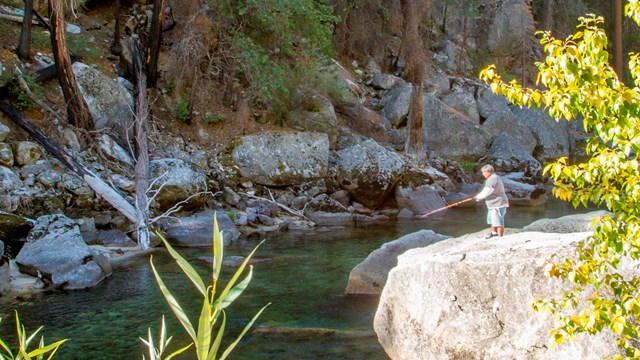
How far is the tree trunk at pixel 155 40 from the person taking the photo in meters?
18.8

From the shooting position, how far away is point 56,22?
15.2 meters

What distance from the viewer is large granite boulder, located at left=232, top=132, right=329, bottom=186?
19047mm

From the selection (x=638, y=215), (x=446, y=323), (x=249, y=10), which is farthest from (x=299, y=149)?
(x=638, y=215)

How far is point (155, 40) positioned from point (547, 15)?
25.3 m

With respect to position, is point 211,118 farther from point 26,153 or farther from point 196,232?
point 26,153

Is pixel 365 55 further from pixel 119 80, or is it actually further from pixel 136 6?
pixel 119 80

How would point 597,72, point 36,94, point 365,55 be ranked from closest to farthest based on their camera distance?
point 597,72
point 36,94
point 365,55

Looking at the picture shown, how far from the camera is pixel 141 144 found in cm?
1627

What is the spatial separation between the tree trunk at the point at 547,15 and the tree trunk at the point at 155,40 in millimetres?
24393

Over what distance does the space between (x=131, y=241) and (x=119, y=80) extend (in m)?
7.07

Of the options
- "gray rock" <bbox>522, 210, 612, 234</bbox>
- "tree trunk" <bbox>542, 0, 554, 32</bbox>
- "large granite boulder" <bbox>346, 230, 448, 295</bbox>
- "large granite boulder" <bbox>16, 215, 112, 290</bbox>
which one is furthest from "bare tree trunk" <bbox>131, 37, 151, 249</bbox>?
"tree trunk" <bbox>542, 0, 554, 32</bbox>

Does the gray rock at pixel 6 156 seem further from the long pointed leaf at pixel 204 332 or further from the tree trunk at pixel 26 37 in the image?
the long pointed leaf at pixel 204 332

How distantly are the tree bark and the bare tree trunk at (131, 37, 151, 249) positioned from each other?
10.8 inches

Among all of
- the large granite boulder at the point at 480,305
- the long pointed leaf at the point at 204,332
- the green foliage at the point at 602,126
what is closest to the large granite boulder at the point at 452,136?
the large granite boulder at the point at 480,305
